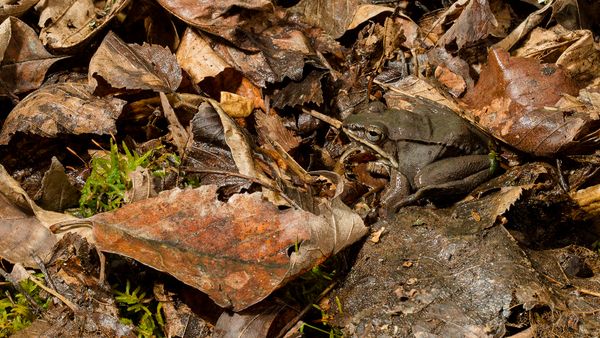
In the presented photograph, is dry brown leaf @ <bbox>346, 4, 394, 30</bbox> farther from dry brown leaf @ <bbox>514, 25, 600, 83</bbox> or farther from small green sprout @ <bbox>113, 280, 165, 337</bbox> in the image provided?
small green sprout @ <bbox>113, 280, 165, 337</bbox>

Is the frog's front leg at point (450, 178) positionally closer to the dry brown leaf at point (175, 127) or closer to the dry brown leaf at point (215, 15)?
the dry brown leaf at point (175, 127)

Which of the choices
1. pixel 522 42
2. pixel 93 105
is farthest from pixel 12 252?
pixel 522 42

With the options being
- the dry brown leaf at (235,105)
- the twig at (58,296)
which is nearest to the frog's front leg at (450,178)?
the dry brown leaf at (235,105)

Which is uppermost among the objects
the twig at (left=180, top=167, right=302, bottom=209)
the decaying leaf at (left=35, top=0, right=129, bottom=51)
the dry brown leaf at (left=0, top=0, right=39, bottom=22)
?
the dry brown leaf at (left=0, top=0, right=39, bottom=22)

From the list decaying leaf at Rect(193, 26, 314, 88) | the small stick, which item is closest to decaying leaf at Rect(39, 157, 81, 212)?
decaying leaf at Rect(193, 26, 314, 88)

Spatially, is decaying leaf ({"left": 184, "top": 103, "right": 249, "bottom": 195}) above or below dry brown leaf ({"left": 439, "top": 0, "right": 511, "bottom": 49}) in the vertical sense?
below

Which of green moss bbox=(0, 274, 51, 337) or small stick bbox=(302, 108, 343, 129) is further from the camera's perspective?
small stick bbox=(302, 108, 343, 129)
